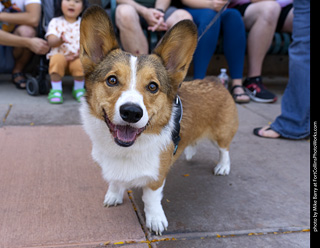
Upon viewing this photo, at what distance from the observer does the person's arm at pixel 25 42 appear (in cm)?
493

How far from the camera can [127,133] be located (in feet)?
6.73

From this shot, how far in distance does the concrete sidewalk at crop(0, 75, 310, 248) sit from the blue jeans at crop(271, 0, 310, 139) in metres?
0.20

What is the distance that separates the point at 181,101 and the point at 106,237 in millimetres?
1262

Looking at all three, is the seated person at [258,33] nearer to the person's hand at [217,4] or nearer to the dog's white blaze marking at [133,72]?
the person's hand at [217,4]

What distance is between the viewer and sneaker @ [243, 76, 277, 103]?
5.66 metres

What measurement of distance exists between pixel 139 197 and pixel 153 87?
1070 mm

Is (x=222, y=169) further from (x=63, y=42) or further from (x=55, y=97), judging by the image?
(x=63, y=42)

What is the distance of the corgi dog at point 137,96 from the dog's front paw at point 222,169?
86 centimetres

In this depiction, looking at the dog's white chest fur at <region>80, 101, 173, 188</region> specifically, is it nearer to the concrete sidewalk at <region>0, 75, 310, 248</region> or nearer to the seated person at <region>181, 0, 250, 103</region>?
the concrete sidewalk at <region>0, 75, 310, 248</region>

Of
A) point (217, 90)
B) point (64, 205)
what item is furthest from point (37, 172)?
point (217, 90)

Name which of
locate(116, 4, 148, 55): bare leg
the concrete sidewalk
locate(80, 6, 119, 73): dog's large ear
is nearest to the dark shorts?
locate(116, 4, 148, 55): bare leg

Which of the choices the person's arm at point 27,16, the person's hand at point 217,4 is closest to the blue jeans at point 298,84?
the person's hand at point 217,4

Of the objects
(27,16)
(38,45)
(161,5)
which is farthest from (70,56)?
(161,5)

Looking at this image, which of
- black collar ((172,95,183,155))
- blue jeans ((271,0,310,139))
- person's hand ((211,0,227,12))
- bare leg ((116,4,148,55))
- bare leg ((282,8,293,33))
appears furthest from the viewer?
bare leg ((282,8,293,33))
